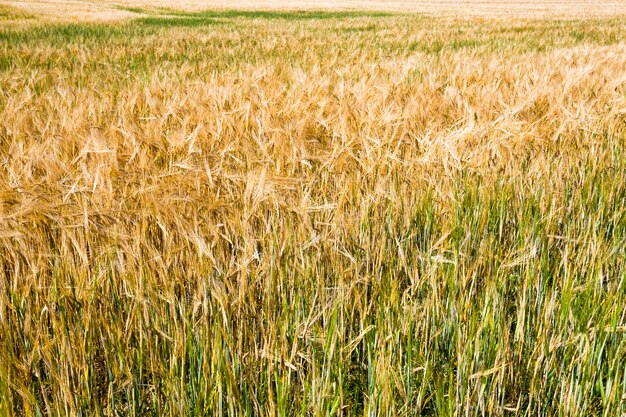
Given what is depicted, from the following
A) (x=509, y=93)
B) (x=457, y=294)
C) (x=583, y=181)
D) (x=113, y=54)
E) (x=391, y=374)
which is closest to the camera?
(x=391, y=374)

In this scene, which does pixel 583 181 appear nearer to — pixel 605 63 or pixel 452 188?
pixel 452 188

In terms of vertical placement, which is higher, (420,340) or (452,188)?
(452,188)

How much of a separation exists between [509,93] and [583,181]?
1347mm

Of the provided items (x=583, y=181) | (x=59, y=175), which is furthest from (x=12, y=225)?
(x=583, y=181)

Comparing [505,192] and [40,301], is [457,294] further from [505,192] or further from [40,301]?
[40,301]

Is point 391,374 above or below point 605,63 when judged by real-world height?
below

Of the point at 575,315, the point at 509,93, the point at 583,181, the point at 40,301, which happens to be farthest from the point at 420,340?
the point at 509,93

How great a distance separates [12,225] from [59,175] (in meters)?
0.49

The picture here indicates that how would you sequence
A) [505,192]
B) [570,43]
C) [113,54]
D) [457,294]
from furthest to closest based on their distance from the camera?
[570,43]
[113,54]
[505,192]
[457,294]

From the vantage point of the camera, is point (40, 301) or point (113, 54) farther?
point (113, 54)

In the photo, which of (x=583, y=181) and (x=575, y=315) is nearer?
(x=575, y=315)

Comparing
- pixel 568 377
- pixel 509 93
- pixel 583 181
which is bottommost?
pixel 568 377

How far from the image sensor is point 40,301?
996 millimetres

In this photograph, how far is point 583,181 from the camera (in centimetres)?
161
